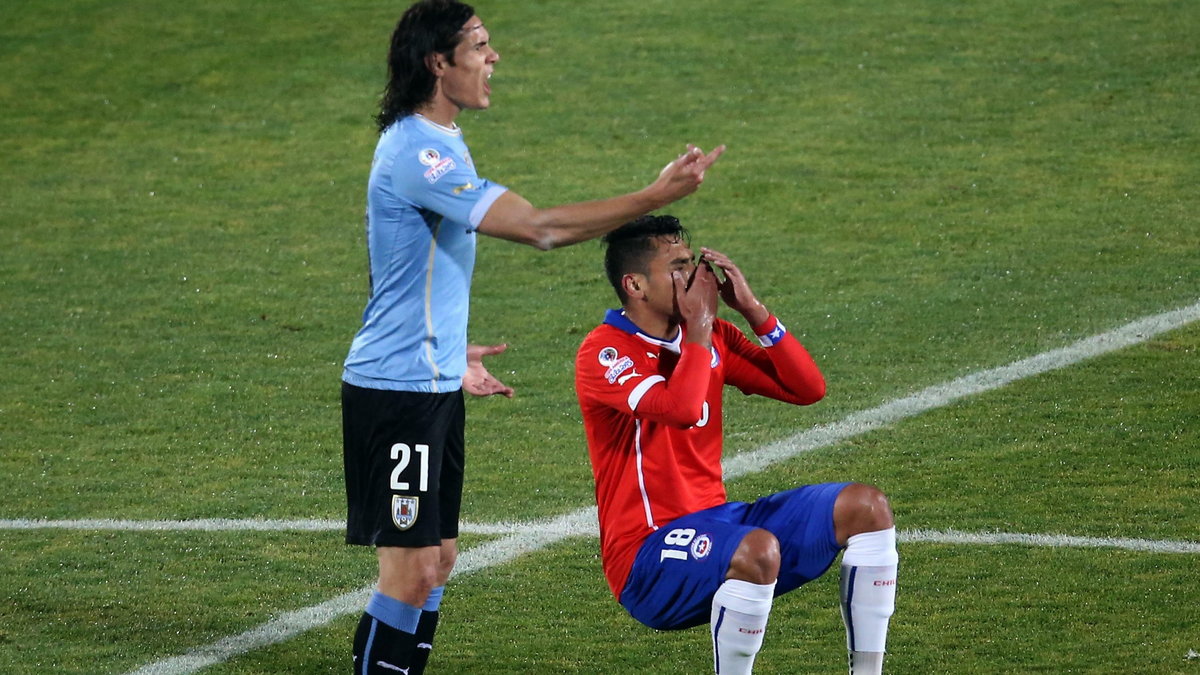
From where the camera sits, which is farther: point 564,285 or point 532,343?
point 564,285

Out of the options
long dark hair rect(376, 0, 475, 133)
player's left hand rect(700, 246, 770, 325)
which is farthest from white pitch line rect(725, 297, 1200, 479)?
long dark hair rect(376, 0, 475, 133)

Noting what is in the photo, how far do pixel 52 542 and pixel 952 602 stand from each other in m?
3.19

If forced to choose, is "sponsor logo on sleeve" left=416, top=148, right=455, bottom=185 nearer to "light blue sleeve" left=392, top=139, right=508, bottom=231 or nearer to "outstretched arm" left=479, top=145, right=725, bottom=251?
"light blue sleeve" left=392, top=139, right=508, bottom=231

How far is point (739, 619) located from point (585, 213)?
1.06 metres

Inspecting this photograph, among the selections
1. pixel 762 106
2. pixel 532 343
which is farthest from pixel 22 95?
pixel 532 343

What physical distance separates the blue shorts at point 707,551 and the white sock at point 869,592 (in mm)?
94

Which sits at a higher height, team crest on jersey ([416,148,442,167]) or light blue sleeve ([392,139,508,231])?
team crest on jersey ([416,148,442,167])

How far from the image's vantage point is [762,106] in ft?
41.7

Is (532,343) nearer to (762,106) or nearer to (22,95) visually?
(762,106)

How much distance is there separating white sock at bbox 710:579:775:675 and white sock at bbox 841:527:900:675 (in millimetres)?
250

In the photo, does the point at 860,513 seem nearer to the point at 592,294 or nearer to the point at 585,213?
the point at 585,213

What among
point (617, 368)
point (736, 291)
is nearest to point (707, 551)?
point (617, 368)

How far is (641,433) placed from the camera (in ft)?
15.4

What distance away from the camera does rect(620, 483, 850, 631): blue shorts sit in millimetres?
4473
